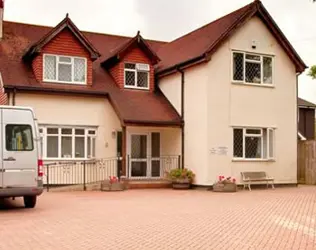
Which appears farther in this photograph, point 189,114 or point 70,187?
point 189,114

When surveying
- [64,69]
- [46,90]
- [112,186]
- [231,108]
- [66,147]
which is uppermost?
[64,69]

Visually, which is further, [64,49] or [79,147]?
[64,49]

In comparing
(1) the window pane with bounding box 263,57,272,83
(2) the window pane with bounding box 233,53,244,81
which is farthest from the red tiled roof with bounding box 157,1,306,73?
(2) the window pane with bounding box 233,53,244,81

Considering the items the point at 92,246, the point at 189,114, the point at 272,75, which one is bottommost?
the point at 92,246

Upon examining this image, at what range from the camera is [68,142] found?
2286cm

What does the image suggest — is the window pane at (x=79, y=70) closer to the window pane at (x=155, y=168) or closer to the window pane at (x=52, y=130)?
the window pane at (x=52, y=130)

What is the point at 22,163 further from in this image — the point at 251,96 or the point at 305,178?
the point at 305,178

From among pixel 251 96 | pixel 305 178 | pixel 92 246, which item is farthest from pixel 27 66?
pixel 92 246

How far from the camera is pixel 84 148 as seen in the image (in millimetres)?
23094

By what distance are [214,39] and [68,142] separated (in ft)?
24.8

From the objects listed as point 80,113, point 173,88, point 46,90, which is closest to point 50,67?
point 46,90

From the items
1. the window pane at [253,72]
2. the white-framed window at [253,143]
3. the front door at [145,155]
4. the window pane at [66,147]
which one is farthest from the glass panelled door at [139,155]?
the window pane at [253,72]

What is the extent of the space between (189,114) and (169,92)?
6.86 feet

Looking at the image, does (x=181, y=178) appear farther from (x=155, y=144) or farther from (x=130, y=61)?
(x=130, y=61)
